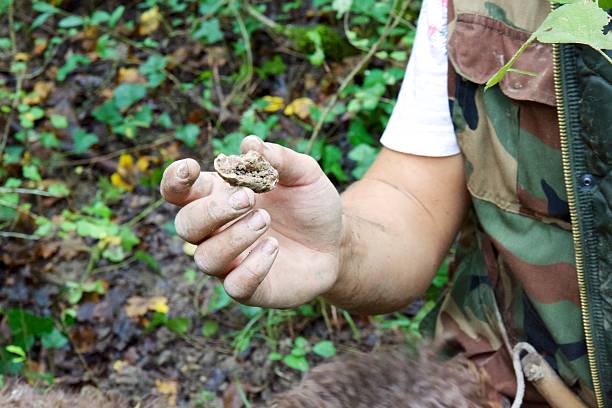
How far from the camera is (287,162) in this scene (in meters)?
1.15

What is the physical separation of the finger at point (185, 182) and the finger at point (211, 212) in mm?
22

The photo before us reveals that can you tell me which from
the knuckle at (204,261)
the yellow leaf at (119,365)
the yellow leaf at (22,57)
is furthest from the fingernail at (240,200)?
the yellow leaf at (22,57)

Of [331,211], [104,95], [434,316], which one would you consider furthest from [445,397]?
[104,95]

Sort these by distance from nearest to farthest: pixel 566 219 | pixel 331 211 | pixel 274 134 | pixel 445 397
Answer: pixel 445 397 → pixel 331 211 → pixel 566 219 → pixel 274 134

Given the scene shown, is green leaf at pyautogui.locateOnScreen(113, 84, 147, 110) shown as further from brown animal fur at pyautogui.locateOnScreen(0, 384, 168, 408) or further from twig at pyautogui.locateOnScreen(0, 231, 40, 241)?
brown animal fur at pyautogui.locateOnScreen(0, 384, 168, 408)

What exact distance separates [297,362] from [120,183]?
3.96 feet

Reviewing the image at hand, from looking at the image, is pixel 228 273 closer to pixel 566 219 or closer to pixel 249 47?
pixel 566 219

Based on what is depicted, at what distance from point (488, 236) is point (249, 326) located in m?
1.19

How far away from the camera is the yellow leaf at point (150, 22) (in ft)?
12.3

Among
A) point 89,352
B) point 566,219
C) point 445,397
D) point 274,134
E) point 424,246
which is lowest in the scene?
point 89,352

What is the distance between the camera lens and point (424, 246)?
1.63 metres

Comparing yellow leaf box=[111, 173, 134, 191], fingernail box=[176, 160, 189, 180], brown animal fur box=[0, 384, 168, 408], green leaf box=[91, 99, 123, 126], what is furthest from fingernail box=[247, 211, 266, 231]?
green leaf box=[91, 99, 123, 126]

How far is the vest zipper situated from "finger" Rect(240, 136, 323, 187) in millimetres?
422

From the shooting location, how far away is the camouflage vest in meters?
1.28
